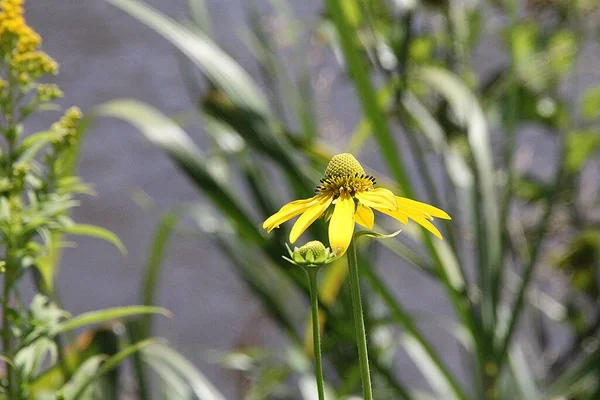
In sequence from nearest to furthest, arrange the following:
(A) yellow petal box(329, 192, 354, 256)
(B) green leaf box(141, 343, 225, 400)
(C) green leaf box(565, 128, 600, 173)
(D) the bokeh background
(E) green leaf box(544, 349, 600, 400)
A: (A) yellow petal box(329, 192, 354, 256) < (B) green leaf box(141, 343, 225, 400) < (E) green leaf box(544, 349, 600, 400) < (C) green leaf box(565, 128, 600, 173) < (D) the bokeh background

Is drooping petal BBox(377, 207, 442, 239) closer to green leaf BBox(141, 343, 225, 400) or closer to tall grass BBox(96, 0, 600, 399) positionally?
tall grass BBox(96, 0, 600, 399)

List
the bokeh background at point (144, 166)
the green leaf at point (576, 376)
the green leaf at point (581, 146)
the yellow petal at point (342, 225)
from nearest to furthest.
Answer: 1. the yellow petal at point (342, 225)
2. the green leaf at point (576, 376)
3. the green leaf at point (581, 146)
4. the bokeh background at point (144, 166)

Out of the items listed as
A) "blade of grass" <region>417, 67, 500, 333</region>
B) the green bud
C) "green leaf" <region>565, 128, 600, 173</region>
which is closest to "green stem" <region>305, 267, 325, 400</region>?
the green bud

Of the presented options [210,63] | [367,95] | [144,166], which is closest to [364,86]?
[367,95]

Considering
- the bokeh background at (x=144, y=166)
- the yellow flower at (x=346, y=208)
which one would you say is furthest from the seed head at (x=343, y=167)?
the bokeh background at (x=144, y=166)

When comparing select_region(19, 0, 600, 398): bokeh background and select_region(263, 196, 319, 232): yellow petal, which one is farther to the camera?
select_region(19, 0, 600, 398): bokeh background

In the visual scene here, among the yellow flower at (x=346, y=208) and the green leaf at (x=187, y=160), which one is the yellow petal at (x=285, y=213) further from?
the green leaf at (x=187, y=160)

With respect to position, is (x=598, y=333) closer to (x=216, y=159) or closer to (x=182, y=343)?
(x=216, y=159)

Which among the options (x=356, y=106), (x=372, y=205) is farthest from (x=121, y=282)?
(x=372, y=205)
